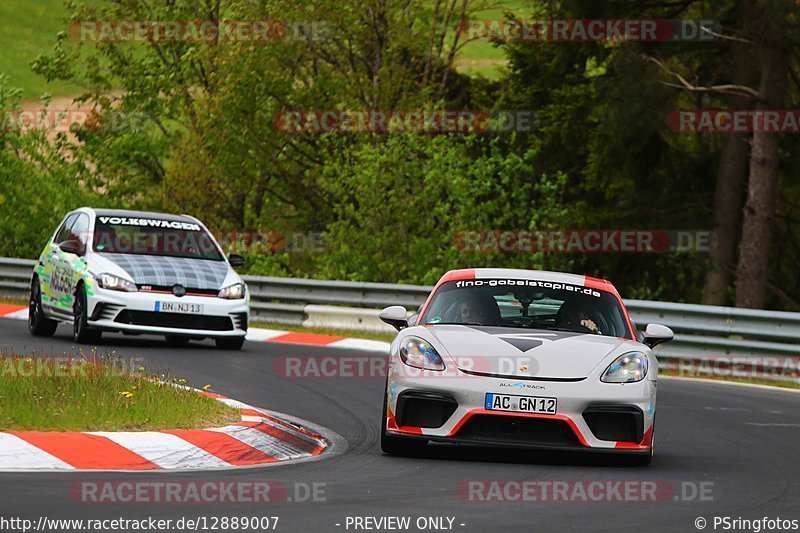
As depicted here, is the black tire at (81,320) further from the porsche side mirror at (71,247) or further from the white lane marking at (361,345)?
the white lane marking at (361,345)

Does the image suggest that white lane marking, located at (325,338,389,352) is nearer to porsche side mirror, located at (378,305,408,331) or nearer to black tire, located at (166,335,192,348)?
black tire, located at (166,335,192,348)

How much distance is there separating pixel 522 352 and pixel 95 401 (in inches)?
115

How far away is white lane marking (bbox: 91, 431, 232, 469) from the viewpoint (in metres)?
8.95

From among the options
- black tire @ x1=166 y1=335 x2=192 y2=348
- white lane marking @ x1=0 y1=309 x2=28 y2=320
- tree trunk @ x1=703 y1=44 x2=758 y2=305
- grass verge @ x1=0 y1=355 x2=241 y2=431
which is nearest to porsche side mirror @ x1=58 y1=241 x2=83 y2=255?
black tire @ x1=166 y1=335 x2=192 y2=348

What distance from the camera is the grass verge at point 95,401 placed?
964cm

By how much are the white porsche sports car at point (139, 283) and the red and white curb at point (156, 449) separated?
7064 millimetres

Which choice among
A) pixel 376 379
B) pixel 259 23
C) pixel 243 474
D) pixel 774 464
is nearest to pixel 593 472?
pixel 774 464

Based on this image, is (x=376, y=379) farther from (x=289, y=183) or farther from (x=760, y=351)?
(x=289, y=183)

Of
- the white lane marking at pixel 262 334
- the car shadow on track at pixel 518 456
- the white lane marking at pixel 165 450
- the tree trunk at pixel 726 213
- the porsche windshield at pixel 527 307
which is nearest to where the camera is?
the white lane marking at pixel 165 450

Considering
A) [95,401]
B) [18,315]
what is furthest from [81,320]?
[95,401]

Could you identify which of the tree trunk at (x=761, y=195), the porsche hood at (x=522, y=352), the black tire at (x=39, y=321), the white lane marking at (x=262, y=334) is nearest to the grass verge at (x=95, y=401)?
the porsche hood at (x=522, y=352)

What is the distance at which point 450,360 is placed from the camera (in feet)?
32.1

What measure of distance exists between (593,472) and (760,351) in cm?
986

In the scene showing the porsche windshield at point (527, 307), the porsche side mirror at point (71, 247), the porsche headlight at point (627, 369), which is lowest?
the porsche headlight at point (627, 369)
